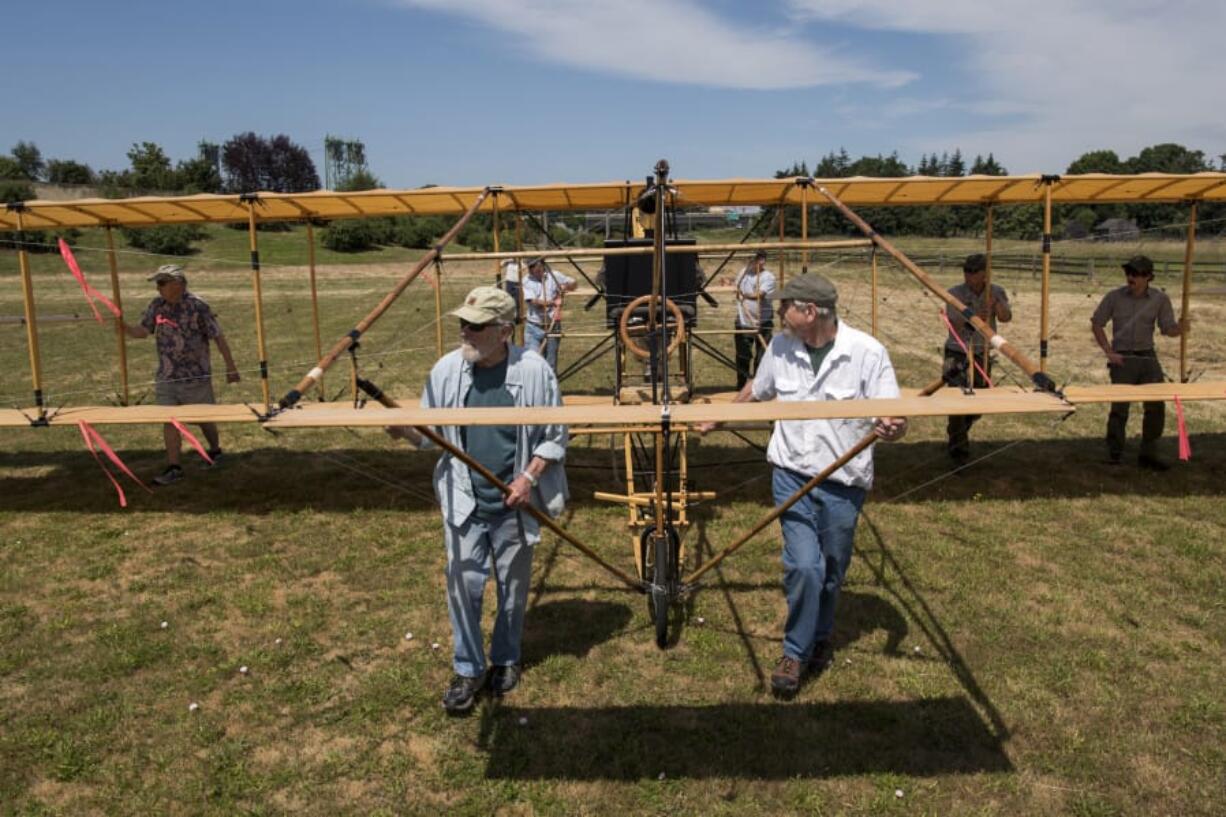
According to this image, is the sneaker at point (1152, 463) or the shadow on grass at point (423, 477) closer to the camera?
the shadow on grass at point (423, 477)

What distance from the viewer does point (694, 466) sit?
7621 millimetres

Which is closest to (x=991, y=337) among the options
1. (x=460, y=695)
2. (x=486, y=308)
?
(x=486, y=308)

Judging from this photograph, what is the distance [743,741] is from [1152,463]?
19.9 feet

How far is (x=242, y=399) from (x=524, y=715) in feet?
30.8

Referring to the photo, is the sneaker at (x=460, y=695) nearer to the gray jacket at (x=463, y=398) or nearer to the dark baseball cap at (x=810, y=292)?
the gray jacket at (x=463, y=398)

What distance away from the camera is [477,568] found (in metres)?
3.84

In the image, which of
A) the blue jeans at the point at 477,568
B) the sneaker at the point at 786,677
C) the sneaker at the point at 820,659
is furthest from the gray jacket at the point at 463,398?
the sneaker at the point at 820,659

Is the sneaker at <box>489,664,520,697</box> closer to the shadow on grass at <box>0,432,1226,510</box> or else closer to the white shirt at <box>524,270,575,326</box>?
the shadow on grass at <box>0,432,1226,510</box>

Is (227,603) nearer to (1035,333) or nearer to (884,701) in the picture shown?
(884,701)

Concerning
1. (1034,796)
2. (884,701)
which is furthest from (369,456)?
(1034,796)

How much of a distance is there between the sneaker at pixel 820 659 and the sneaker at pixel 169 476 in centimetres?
632

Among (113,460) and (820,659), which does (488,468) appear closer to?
(820,659)

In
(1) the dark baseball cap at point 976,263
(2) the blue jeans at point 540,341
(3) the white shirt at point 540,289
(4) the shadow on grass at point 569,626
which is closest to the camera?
(4) the shadow on grass at point 569,626

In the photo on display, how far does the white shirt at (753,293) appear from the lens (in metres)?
10.5
